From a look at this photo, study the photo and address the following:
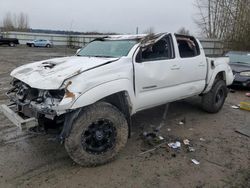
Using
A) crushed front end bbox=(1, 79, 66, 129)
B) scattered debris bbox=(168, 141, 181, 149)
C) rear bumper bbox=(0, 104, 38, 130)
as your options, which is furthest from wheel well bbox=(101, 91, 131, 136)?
rear bumper bbox=(0, 104, 38, 130)

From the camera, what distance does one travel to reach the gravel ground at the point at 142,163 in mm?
3263

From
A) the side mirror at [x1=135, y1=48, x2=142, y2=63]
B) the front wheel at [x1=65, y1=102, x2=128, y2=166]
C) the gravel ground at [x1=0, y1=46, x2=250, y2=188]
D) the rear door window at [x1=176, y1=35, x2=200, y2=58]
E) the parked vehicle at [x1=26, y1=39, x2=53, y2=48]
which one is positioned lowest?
the gravel ground at [x1=0, y1=46, x2=250, y2=188]

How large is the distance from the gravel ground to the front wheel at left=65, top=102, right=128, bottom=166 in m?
0.17

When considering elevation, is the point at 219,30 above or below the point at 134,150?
above

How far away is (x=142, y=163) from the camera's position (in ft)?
12.2

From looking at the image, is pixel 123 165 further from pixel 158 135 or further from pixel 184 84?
pixel 184 84

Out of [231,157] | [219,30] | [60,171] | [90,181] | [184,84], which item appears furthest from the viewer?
[219,30]

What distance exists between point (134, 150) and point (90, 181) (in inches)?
42.5

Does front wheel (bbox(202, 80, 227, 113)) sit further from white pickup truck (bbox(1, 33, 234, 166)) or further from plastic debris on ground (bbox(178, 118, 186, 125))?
white pickup truck (bbox(1, 33, 234, 166))

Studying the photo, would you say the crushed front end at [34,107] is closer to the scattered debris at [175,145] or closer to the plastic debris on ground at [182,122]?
the scattered debris at [175,145]

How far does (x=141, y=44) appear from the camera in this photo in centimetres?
425

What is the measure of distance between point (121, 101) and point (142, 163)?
953 mm

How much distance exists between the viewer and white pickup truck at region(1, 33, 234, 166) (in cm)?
328

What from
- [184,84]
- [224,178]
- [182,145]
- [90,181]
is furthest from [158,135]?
[90,181]
